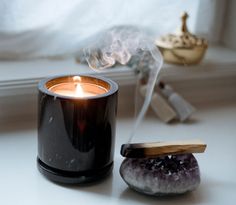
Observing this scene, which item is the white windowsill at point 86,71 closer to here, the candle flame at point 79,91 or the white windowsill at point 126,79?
the white windowsill at point 126,79

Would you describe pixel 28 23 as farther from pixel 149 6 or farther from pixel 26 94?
pixel 149 6

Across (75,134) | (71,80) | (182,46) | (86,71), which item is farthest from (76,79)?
(182,46)

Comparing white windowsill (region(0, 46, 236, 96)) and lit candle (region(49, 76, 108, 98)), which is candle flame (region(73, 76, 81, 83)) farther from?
white windowsill (region(0, 46, 236, 96))

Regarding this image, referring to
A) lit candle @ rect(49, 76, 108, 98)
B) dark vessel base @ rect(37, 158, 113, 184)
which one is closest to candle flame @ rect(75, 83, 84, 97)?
lit candle @ rect(49, 76, 108, 98)

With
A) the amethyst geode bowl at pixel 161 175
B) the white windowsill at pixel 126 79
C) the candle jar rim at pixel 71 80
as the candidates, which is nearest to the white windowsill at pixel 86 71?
the white windowsill at pixel 126 79

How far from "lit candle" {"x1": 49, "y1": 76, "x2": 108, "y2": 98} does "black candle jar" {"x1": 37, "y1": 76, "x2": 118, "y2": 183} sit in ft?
0.05

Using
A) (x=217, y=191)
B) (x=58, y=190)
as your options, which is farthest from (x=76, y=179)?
(x=217, y=191)

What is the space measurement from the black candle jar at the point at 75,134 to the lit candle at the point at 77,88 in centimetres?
2

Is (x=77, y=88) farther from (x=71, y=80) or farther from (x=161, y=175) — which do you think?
(x=161, y=175)

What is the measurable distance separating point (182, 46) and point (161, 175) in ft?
1.53

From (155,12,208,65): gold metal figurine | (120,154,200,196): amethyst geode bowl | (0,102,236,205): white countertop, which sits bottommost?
(0,102,236,205): white countertop

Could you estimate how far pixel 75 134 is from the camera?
0.77m

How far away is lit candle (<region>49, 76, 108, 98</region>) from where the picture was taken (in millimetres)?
838

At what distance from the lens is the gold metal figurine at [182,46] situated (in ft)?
3.84
